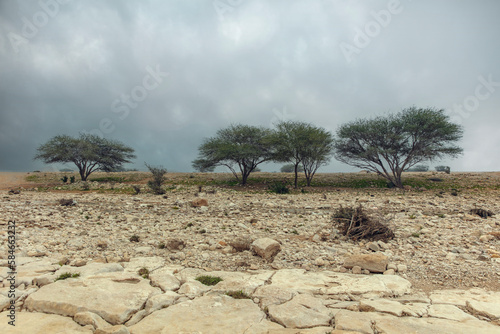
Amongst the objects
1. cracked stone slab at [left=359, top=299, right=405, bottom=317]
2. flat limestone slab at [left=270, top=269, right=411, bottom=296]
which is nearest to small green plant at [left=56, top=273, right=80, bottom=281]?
flat limestone slab at [left=270, top=269, right=411, bottom=296]

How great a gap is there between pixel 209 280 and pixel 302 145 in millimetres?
26030

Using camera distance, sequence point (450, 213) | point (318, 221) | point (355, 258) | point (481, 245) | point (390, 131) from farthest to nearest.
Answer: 1. point (390, 131)
2. point (450, 213)
3. point (318, 221)
4. point (481, 245)
5. point (355, 258)

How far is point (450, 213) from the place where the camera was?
1153cm

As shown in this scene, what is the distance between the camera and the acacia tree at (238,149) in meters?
31.1

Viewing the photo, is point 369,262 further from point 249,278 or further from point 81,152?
point 81,152

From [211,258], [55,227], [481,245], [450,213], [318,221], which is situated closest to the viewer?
[211,258]

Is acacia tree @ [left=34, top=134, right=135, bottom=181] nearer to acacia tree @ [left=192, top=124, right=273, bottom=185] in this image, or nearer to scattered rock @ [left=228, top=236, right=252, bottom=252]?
acacia tree @ [left=192, top=124, right=273, bottom=185]

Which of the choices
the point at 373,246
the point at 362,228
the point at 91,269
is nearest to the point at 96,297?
the point at 91,269

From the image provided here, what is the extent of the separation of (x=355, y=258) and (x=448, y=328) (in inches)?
101

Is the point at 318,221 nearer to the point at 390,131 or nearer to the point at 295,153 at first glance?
the point at 295,153

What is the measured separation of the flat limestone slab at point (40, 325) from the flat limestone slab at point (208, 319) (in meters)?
0.76

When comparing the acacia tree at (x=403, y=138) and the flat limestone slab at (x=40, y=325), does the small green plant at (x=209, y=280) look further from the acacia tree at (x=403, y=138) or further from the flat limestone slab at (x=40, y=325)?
the acacia tree at (x=403, y=138)

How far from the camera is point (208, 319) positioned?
11.3 ft

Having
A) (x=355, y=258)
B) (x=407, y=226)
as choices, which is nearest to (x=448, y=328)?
(x=355, y=258)
